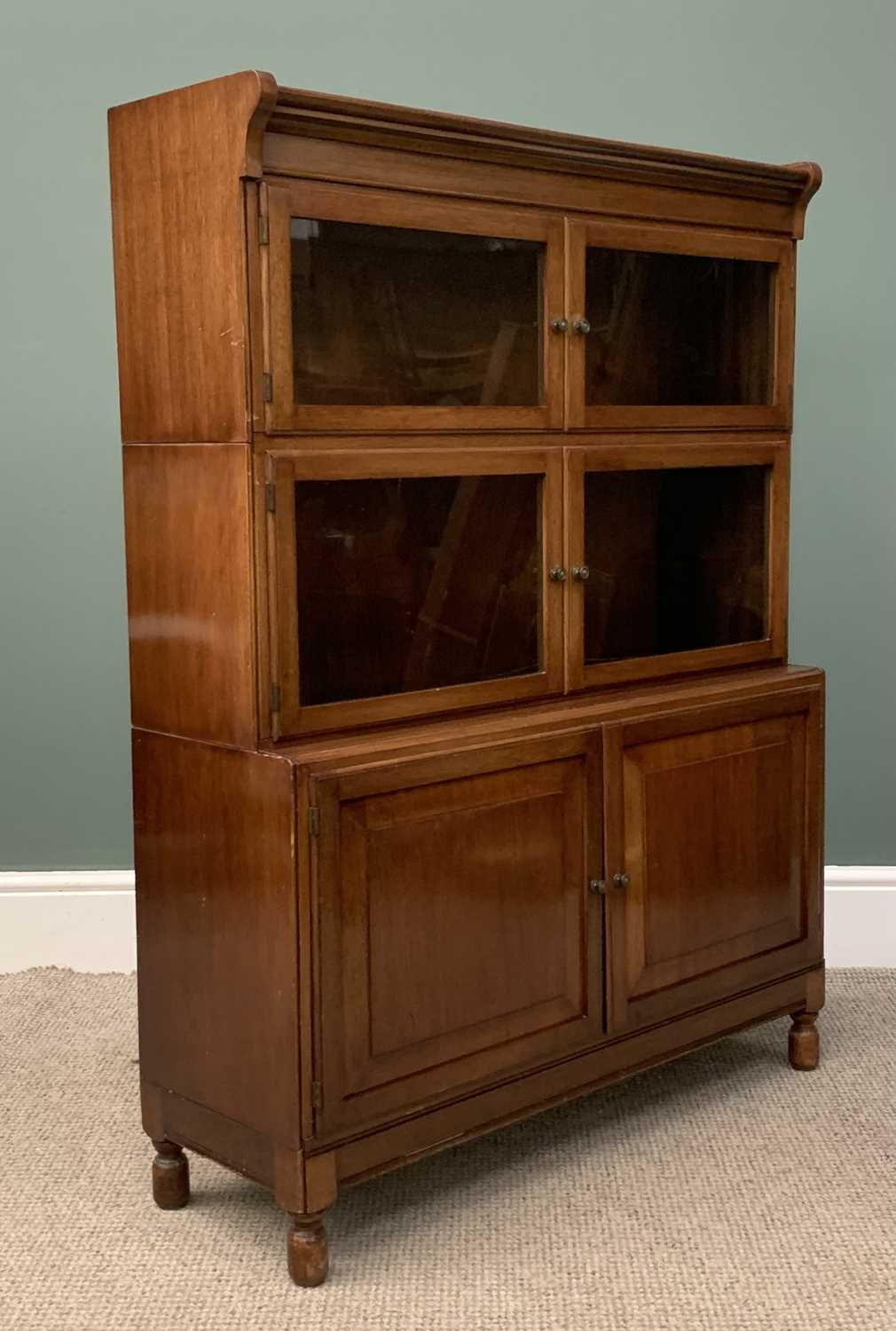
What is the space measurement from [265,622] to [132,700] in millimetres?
324

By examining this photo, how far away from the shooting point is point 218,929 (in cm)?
230

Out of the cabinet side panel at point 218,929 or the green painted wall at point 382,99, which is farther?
the green painted wall at point 382,99

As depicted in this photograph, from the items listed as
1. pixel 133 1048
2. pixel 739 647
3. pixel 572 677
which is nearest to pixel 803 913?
pixel 739 647

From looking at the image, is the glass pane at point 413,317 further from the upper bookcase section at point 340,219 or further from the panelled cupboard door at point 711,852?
the panelled cupboard door at point 711,852

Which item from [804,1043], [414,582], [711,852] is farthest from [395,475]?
Answer: [804,1043]

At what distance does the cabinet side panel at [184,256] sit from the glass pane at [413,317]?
0.09 meters

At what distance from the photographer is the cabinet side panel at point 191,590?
219cm

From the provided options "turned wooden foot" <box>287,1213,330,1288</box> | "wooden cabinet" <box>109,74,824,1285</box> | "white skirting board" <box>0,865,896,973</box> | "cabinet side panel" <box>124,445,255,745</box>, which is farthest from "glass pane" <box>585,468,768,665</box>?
"white skirting board" <box>0,865,896,973</box>

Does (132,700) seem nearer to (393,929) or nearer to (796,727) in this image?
(393,929)

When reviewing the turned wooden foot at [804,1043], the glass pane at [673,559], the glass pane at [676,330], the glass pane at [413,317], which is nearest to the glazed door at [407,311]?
the glass pane at [413,317]

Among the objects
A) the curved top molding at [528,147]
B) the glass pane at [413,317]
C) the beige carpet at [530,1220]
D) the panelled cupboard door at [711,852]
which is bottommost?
the beige carpet at [530,1220]

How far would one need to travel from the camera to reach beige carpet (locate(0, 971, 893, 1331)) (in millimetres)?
2199

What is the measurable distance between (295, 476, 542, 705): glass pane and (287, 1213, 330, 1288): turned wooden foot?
0.69m

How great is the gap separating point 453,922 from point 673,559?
0.74 metres
